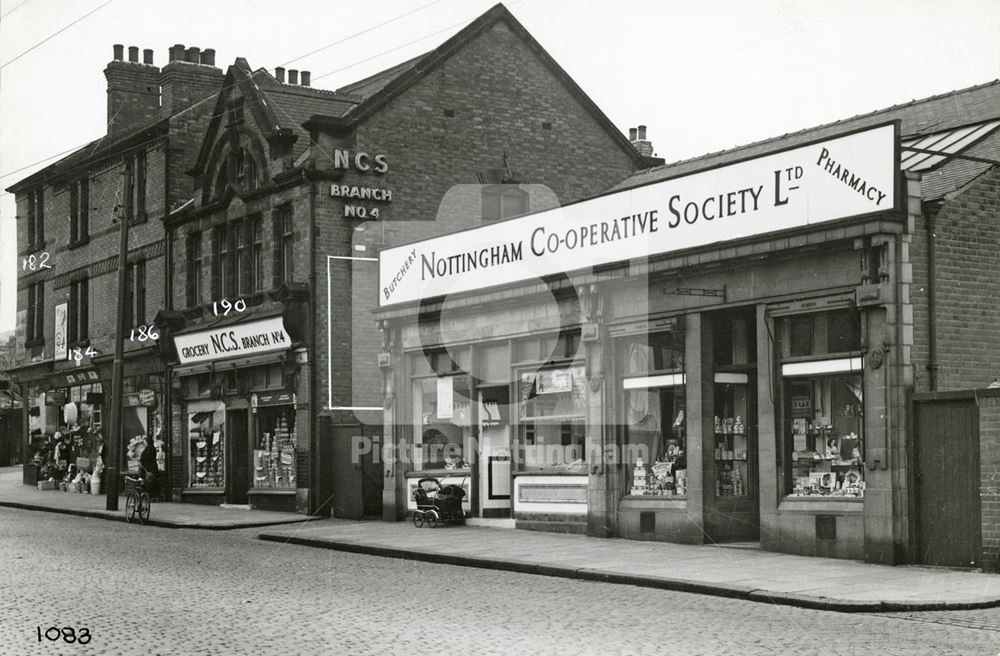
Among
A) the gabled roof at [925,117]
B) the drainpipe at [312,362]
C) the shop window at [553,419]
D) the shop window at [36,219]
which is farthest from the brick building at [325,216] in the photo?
the shop window at [36,219]

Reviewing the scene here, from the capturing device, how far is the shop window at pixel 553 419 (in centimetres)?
2173

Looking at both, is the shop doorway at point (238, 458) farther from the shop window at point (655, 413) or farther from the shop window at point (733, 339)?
the shop window at point (733, 339)

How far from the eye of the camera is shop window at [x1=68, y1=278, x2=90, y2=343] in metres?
40.3

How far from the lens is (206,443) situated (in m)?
33.4

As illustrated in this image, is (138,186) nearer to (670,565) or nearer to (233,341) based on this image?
(233,341)

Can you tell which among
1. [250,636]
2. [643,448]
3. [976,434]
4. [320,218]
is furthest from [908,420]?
[320,218]

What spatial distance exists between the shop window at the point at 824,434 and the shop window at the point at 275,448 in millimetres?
14560

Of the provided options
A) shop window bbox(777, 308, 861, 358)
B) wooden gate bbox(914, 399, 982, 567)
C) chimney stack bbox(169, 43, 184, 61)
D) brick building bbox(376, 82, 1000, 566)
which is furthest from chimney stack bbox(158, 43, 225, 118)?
wooden gate bbox(914, 399, 982, 567)

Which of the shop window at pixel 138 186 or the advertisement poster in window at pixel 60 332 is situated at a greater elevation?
the shop window at pixel 138 186

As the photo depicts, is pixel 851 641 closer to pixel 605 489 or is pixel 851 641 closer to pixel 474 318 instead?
pixel 605 489

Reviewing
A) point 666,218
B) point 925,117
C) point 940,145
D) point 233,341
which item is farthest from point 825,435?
point 233,341

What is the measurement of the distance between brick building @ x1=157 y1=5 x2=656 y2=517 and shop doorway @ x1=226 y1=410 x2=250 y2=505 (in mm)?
50

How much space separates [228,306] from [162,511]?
17.5 ft

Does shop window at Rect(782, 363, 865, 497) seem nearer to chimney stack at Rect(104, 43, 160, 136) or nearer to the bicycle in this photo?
the bicycle
